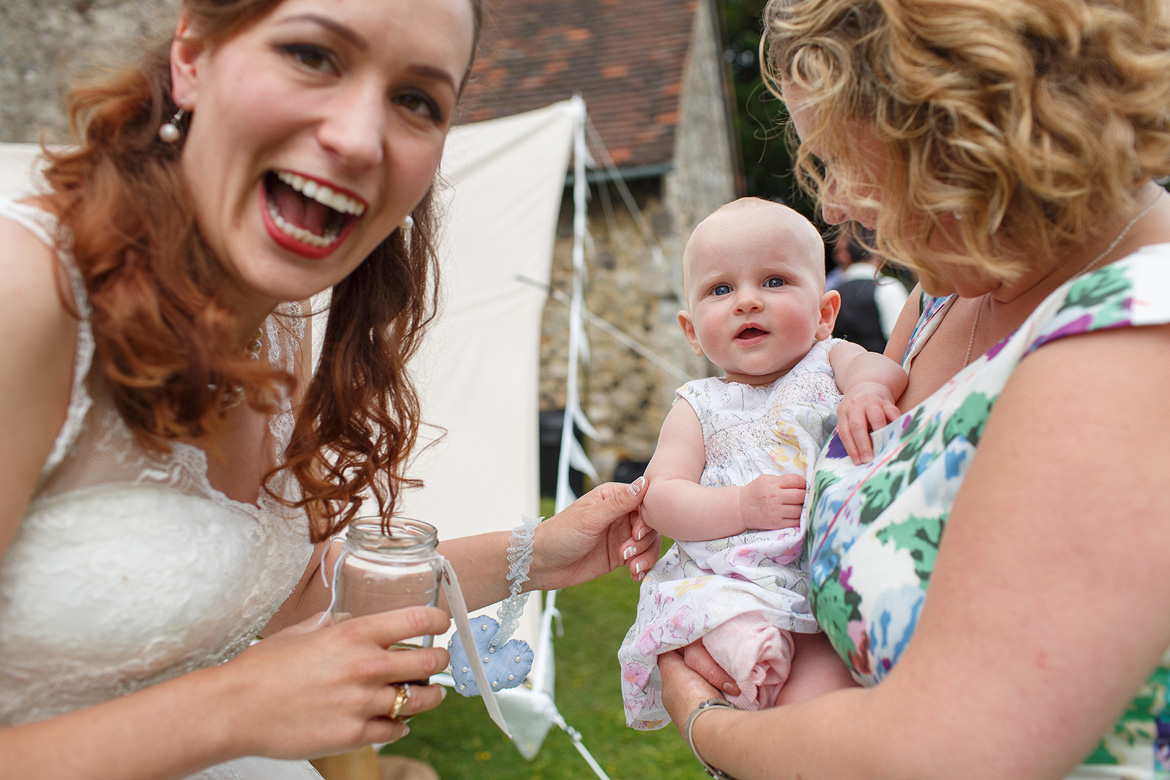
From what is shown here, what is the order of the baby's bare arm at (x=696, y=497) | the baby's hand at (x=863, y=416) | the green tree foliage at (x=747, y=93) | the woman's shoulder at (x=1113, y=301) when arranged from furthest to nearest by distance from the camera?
the green tree foliage at (x=747, y=93), the baby's bare arm at (x=696, y=497), the baby's hand at (x=863, y=416), the woman's shoulder at (x=1113, y=301)

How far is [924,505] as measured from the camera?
Result: 3.71 ft

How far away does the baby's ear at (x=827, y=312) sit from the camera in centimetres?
185

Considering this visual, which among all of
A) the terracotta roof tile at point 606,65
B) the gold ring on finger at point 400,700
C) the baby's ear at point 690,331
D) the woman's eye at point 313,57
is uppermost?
the terracotta roof tile at point 606,65

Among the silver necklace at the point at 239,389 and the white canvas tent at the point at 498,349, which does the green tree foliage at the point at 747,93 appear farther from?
the silver necklace at the point at 239,389

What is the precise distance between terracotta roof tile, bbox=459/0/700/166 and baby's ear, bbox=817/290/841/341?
7.22m

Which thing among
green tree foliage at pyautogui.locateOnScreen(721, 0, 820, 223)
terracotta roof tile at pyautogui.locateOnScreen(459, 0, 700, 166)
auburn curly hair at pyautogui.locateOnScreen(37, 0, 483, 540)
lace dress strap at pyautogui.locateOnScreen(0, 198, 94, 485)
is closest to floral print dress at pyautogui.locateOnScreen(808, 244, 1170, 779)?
auburn curly hair at pyautogui.locateOnScreen(37, 0, 483, 540)

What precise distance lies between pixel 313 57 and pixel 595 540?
3.79 feet

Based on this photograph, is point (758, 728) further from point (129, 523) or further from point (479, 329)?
point (479, 329)

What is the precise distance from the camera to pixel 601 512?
1.85 meters

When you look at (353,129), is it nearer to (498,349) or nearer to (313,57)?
(313,57)

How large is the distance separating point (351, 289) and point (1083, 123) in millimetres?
1384

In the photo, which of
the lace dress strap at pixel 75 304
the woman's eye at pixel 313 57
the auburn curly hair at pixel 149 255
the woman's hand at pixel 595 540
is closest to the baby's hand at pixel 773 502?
the woman's hand at pixel 595 540

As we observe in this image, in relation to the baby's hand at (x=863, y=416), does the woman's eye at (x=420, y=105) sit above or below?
above

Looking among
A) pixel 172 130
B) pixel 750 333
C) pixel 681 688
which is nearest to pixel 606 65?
pixel 750 333
